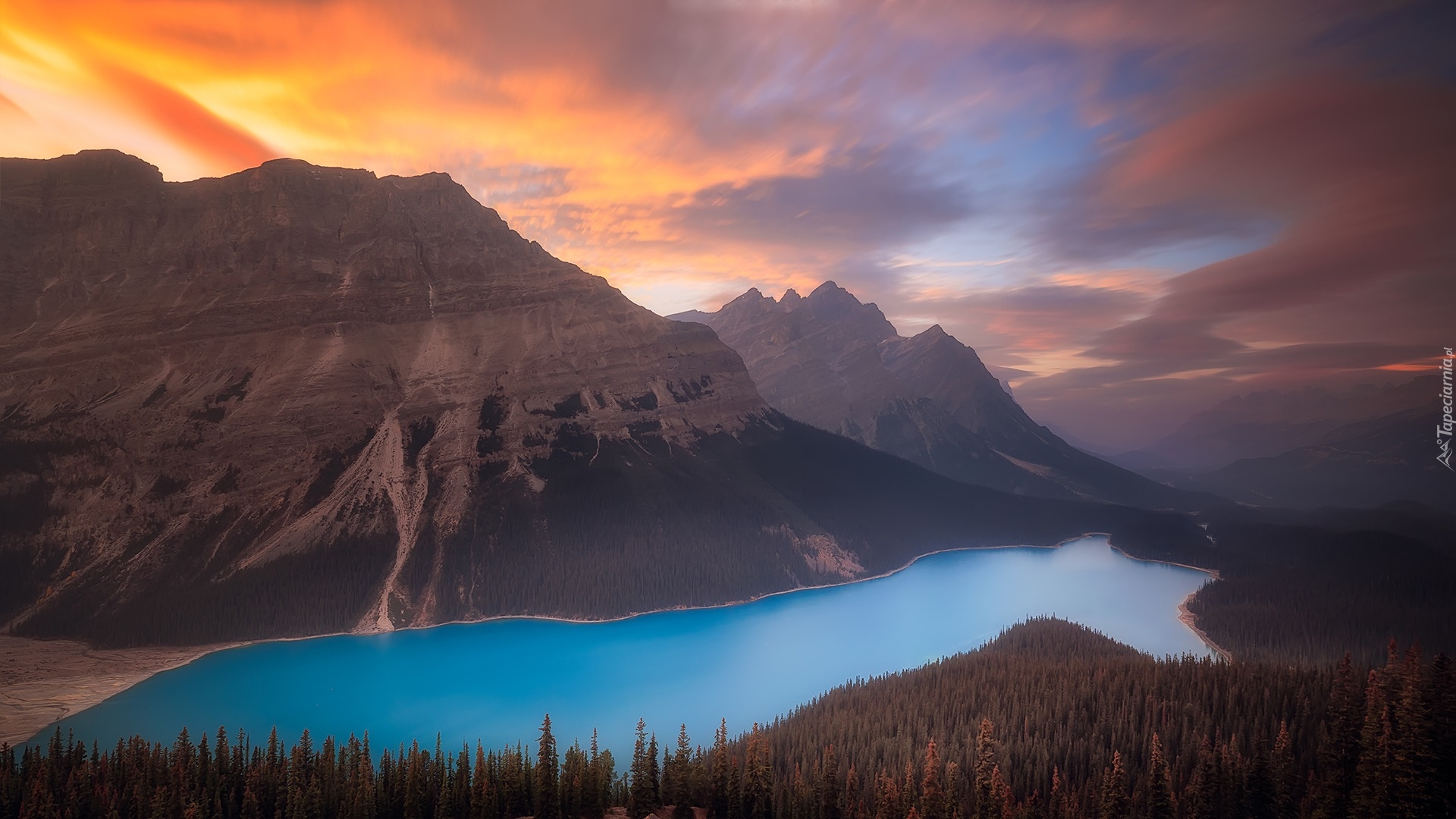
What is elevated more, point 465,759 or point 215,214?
point 215,214

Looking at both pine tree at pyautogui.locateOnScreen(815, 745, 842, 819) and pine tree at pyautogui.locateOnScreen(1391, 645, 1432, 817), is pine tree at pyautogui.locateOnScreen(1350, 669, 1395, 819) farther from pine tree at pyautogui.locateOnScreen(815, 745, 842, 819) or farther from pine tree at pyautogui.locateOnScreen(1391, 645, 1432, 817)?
pine tree at pyautogui.locateOnScreen(815, 745, 842, 819)

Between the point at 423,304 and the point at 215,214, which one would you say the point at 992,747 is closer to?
the point at 423,304

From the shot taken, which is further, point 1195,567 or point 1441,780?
point 1195,567

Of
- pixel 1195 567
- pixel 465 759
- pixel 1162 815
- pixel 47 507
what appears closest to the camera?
pixel 1162 815

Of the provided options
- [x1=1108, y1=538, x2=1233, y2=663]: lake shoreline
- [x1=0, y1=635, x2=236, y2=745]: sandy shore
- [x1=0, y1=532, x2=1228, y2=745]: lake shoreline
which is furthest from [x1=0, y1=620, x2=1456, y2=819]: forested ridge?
[x1=1108, y1=538, x2=1233, y2=663]: lake shoreline

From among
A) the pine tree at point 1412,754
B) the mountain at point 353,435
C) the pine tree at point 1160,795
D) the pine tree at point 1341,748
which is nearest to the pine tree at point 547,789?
the pine tree at point 1160,795

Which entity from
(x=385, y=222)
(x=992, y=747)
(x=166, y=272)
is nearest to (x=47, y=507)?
(x=166, y=272)

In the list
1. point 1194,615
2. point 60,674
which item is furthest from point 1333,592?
point 60,674
